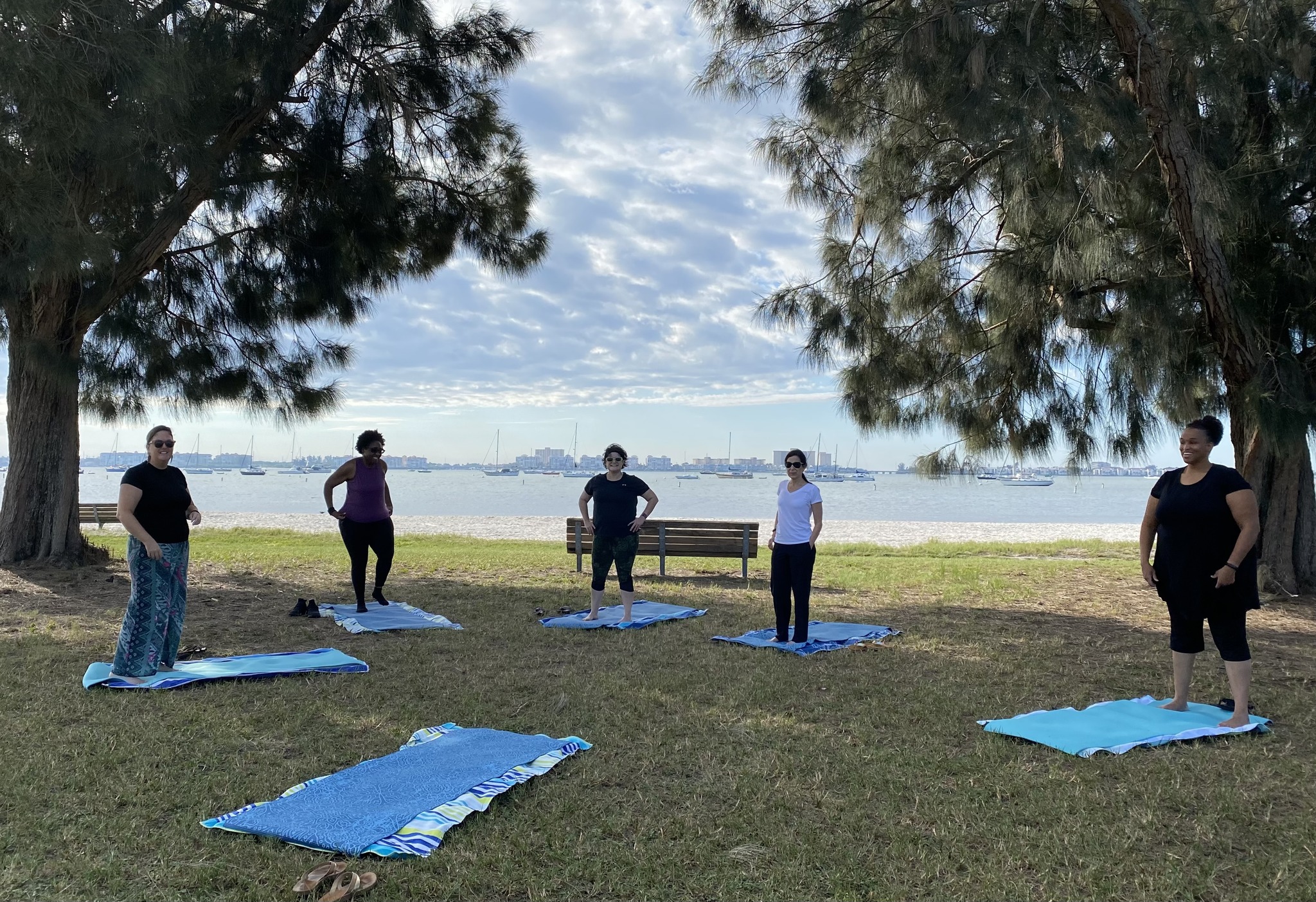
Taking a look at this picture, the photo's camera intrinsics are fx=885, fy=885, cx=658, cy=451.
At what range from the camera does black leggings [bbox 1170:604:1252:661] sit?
4.13m

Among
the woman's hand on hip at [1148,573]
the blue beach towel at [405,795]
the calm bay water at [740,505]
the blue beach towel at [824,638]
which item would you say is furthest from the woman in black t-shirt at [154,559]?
the calm bay water at [740,505]

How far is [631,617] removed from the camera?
23.1ft

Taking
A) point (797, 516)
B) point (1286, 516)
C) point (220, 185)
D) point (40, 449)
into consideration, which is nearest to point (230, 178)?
point (220, 185)

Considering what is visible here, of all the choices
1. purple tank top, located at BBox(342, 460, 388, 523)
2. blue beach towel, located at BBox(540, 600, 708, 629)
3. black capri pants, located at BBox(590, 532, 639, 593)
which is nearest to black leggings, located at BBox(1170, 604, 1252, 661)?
blue beach towel, located at BBox(540, 600, 708, 629)

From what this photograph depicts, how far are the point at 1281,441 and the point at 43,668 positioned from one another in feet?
27.2

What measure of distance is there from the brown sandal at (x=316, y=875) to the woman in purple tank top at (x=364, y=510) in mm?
4763

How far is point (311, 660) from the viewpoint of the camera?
17.4ft

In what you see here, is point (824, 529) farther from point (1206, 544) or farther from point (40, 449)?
point (1206, 544)

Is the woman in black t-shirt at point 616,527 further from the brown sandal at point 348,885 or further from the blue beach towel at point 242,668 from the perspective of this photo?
the brown sandal at point 348,885

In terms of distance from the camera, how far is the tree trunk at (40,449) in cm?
909

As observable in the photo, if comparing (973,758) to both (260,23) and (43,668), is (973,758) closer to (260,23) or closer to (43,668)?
(43,668)

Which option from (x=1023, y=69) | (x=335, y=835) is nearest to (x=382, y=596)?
(x=335, y=835)

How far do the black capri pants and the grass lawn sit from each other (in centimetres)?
47

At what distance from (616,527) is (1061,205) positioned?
4.33 m
